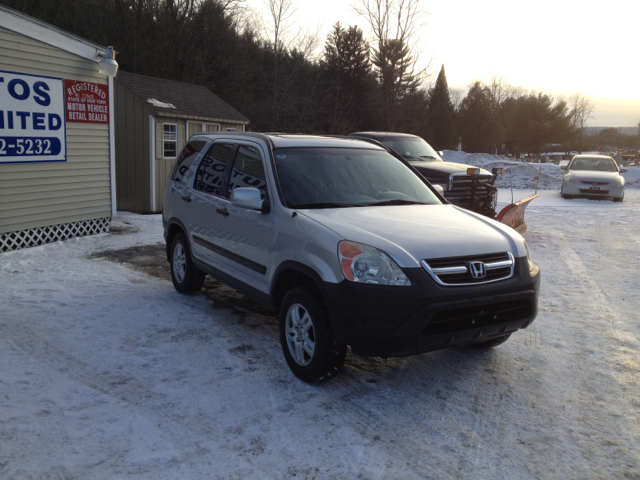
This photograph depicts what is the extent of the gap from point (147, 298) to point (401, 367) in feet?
11.1

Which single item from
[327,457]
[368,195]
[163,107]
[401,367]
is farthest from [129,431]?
[163,107]

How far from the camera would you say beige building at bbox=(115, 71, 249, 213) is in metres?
14.7

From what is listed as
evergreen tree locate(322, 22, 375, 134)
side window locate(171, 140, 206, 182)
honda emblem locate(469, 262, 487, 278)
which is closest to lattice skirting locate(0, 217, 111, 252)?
side window locate(171, 140, 206, 182)

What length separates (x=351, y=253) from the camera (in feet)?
12.5

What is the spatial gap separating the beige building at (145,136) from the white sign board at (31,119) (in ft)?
16.2

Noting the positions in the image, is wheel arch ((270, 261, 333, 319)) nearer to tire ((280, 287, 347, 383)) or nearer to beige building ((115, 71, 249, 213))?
tire ((280, 287, 347, 383))

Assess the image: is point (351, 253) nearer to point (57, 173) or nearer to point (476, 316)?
point (476, 316)

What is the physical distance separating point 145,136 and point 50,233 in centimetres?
568

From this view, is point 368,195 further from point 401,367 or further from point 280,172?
point 401,367

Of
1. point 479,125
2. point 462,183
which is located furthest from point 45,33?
point 479,125

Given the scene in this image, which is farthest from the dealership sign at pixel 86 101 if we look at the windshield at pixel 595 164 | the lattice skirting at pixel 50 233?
the windshield at pixel 595 164

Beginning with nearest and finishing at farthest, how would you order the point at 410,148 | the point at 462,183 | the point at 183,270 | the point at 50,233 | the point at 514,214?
the point at 183,270, the point at 50,233, the point at 514,214, the point at 462,183, the point at 410,148

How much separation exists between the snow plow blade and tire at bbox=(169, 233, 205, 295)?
5494 millimetres

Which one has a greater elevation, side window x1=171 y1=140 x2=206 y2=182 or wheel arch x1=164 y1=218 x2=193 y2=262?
side window x1=171 y1=140 x2=206 y2=182
